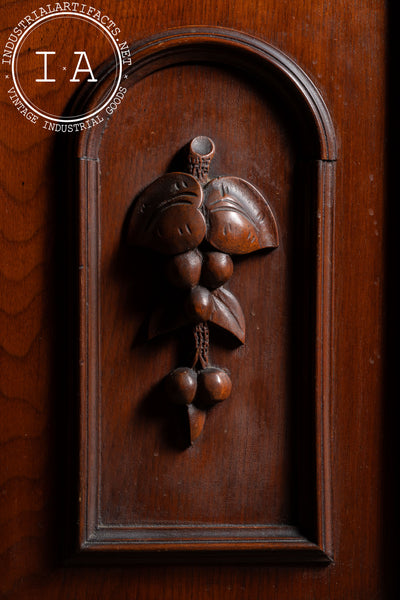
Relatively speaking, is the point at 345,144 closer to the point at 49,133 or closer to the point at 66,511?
the point at 49,133

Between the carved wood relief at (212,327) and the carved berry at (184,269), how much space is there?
2 centimetres

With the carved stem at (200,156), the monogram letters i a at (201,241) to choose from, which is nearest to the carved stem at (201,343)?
the monogram letters i a at (201,241)

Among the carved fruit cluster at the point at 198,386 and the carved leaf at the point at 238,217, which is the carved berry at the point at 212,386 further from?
the carved leaf at the point at 238,217

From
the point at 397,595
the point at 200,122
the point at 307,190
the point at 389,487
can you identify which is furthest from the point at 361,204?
the point at 397,595

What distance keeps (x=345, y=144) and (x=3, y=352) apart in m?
0.38

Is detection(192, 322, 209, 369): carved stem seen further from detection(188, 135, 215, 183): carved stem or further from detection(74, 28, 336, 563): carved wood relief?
detection(188, 135, 215, 183): carved stem

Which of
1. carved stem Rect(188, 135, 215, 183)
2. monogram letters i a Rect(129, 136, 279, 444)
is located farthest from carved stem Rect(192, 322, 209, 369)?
carved stem Rect(188, 135, 215, 183)

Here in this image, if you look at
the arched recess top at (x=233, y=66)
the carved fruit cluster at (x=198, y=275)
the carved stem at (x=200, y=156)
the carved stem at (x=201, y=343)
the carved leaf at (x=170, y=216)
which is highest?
the arched recess top at (x=233, y=66)

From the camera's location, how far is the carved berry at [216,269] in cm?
55

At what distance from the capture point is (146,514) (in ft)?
1.91

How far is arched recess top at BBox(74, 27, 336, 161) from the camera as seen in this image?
0.56m

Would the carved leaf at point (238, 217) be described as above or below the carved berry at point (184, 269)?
above

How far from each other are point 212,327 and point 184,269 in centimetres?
7

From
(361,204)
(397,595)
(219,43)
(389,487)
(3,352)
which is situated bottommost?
(397,595)
